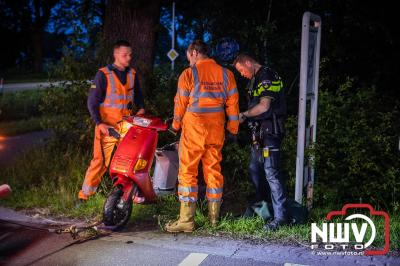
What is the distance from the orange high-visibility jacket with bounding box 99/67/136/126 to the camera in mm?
5980

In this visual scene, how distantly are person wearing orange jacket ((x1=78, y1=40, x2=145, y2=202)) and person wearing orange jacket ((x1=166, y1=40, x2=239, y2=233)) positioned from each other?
2.85 feet

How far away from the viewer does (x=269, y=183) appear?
5.49 meters

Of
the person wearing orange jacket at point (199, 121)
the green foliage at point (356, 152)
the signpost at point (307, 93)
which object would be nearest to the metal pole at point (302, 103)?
the signpost at point (307, 93)

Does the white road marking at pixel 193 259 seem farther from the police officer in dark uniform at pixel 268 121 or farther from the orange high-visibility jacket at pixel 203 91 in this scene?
the orange high-visibility jacket at pixel 203 91

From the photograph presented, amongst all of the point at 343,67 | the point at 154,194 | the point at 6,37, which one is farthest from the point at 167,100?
the point at 6,37

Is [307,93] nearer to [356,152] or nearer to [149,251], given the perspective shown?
[356,152]

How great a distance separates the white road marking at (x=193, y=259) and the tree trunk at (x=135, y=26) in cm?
396

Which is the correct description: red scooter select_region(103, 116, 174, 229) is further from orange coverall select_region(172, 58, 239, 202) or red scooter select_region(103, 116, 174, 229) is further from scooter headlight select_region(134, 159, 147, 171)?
orange coverall select_region(172, 58, 239, 202)

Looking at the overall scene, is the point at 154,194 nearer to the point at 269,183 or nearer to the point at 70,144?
the point at 269,183

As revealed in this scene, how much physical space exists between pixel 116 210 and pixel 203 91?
4.72ft

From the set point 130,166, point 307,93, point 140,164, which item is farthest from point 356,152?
point 130,166

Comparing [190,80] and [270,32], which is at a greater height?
[270,32]

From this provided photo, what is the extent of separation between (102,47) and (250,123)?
3099 millimetres

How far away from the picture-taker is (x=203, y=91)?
528cm
